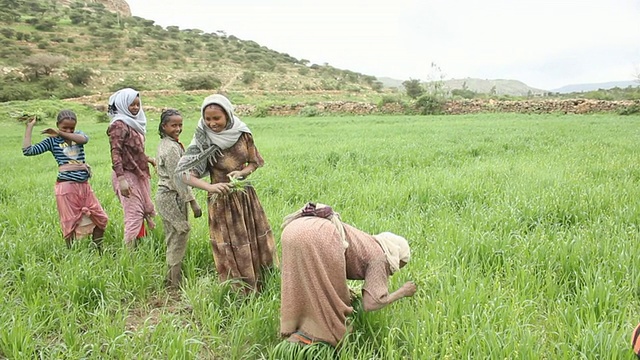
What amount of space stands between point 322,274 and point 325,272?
2 cm

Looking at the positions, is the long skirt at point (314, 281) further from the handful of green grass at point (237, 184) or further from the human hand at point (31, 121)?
the human hand at point (31, 121)

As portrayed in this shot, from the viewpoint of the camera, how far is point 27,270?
3160 millimetres

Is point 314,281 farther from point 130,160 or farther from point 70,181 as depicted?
point 70,181

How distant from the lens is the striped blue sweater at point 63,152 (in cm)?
396

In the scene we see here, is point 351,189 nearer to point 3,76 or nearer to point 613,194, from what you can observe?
point 613,194

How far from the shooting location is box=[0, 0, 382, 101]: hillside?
118ft

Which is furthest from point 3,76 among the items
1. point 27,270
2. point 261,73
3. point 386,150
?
point 27,270

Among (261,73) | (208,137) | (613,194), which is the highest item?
(261,73)

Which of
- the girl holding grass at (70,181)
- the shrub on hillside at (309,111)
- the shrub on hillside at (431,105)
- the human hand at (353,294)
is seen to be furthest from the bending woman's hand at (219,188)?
the shrub on hillside at (431,105)

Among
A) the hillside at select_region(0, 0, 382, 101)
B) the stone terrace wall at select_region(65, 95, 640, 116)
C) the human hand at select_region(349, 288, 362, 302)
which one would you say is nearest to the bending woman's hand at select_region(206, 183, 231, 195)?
the human hand at select_region(349, 288, 362, 302)

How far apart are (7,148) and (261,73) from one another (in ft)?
127

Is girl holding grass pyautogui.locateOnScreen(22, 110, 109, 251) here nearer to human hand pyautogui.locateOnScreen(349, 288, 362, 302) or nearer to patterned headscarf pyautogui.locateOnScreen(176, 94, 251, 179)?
patterned headscarf pyautogui.locateOnScreen(176, 94, 251, 179)

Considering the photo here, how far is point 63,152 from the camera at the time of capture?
13.2 feet

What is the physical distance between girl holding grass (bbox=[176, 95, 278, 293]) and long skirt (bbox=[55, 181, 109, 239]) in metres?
1.62
